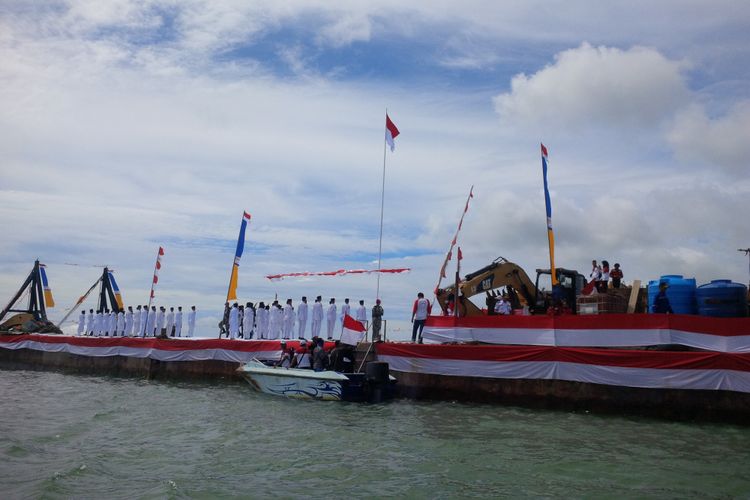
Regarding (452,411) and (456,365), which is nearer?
→ (452,411)

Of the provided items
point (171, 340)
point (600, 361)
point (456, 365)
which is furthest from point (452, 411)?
point (171, 340)

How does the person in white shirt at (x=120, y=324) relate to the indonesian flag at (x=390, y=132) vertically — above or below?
below

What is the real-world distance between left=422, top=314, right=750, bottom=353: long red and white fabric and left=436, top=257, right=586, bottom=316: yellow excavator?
218cm

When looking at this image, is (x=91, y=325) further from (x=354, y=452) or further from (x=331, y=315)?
(x=354, y=452)

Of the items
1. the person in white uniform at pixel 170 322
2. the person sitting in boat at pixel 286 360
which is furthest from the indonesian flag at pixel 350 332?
the person in white uniform at pixel 170 322

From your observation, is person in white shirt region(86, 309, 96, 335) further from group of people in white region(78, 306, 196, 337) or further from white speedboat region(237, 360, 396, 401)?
white speedboat region(237, 360, 396, 401)

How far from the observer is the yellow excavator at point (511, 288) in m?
21.5

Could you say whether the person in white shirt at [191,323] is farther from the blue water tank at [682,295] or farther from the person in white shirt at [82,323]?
the blue water tank at [682,295]

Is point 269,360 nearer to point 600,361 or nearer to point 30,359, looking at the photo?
point 600,361

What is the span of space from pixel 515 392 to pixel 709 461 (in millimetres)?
7011

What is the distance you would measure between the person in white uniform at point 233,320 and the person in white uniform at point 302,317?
3769 mm

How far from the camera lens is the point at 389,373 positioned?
19.9m

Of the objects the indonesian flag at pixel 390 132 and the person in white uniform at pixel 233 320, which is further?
the person in white uniform at pixel 233 320

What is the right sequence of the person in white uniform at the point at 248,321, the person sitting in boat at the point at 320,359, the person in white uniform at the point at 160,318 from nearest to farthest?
the person sitting in boat at the point at 320,359 → the person in white uniform at the point at 248,321 → the person in white uniform at the point at 160,318
